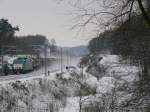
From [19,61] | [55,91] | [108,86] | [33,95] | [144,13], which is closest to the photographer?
[144,13]

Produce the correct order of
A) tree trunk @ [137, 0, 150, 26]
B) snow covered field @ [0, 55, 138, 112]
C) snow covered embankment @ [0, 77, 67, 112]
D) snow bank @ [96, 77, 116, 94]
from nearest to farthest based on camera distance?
tree trunk @ [137, 0, 150, 26] < snow bank @ [96, 77, 116, 94] < snow covered field @ [0, 55, 138, 112] < snow covered embankment @ [0, 77, 67, 112]

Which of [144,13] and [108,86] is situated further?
[108,86]

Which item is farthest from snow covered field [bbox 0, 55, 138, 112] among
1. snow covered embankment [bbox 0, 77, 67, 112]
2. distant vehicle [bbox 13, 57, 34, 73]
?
distant vehicle [bbox 13, 57, 34, 73]

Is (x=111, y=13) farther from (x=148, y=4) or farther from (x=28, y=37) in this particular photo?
(x=28, y=37)

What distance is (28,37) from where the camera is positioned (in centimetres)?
12962

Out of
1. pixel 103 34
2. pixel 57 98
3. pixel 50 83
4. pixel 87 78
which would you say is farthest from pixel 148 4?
pixel 87 78

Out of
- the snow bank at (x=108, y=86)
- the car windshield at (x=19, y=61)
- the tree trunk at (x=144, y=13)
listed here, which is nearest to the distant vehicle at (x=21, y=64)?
the car windshield at (x=19, y=61)

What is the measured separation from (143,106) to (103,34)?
2.43 meters

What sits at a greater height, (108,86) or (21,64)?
(21,64)

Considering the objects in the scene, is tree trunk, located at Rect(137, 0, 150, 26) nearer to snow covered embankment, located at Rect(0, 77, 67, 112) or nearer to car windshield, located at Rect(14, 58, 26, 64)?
snow covered embankment, located at Rect(0, 77, 67, 112)

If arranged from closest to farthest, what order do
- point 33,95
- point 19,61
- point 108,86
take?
point 108,86, point 33,95, point 19,61

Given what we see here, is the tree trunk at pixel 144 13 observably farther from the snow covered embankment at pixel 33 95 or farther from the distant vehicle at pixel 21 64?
the distant vehicle at pixel 21 64

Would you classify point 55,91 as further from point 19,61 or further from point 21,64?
point 19,61

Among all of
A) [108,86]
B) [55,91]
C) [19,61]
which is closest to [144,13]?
[108,86]
